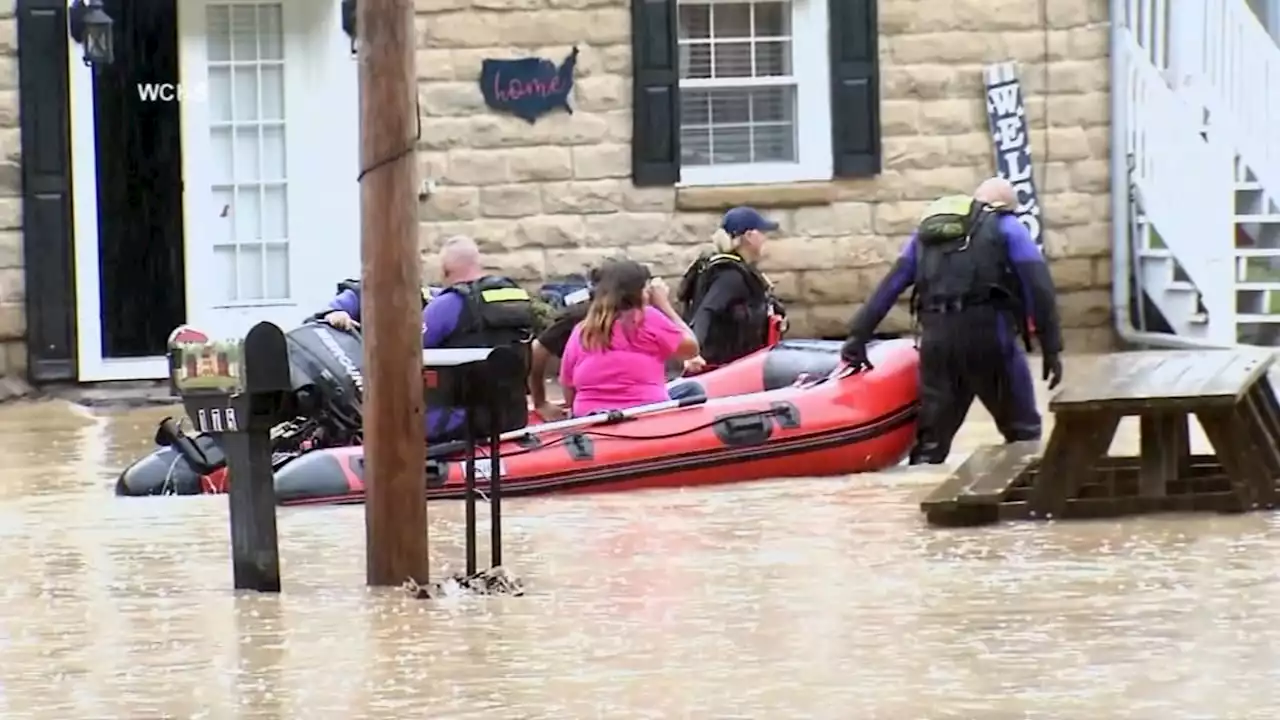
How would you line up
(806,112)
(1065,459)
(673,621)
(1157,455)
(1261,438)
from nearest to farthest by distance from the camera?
1. (673,621)
2. (1065,459)
3. (1157,455)
4. (1261,438)
5. (806,112)

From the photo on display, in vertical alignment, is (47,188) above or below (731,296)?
above

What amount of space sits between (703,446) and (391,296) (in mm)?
3428

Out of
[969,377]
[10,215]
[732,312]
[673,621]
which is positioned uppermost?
[10,215]

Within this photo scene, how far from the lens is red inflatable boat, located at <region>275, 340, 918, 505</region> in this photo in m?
10.9

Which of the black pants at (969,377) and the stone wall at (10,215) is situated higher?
the stone wall at (10,215)

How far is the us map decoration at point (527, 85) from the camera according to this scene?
16234 millimetres

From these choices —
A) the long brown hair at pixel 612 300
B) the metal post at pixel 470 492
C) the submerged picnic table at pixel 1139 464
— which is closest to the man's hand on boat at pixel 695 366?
the long brown hair at pixel 612 300

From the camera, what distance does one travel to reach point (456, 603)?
7926mm

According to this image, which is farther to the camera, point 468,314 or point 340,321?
point 340,321

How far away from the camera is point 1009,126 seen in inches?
658

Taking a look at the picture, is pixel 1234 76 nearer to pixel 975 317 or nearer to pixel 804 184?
pixel 804 184

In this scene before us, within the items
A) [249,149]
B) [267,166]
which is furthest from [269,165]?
[249,149]

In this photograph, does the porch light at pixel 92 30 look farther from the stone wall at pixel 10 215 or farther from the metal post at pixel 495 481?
the metal post at pixel 495 481

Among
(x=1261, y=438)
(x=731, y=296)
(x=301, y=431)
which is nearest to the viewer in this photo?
(x=1261, y=438)
